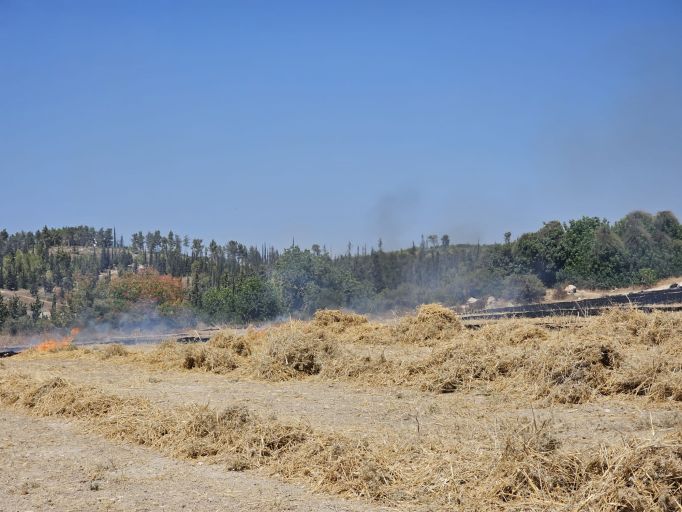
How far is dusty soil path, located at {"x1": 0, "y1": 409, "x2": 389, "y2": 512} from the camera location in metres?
7.02

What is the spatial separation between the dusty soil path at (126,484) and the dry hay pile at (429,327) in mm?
11571

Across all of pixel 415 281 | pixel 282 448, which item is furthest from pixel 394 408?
pixel 415 281

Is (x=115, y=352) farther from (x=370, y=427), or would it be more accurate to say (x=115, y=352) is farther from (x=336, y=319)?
(x=370, y=427)

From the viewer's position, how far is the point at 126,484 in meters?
7.86

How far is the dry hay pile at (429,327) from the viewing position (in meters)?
20.2

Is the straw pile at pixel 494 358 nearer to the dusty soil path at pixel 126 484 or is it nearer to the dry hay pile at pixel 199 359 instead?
the dry hay pile at pixel 199 359

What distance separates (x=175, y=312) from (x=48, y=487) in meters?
37.3

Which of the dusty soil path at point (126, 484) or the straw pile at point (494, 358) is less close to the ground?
the straw pile at point (494, 358)

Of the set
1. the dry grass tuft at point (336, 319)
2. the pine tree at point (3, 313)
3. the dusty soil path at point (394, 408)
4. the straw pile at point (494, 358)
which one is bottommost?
the dusty soil path at point (394, 408)

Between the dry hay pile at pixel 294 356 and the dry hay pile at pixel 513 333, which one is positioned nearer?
the dry hay pile at pixel 513 333

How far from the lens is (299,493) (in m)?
7.31

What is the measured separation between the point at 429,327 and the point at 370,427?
35.4 feet

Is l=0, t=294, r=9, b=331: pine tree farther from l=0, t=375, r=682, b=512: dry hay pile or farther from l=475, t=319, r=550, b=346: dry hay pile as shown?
l=0, t=375, r=682, b=512: dry hay pile

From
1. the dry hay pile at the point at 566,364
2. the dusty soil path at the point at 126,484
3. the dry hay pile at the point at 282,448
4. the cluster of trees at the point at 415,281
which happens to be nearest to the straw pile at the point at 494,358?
the dry hay pile at the point at 566,364
